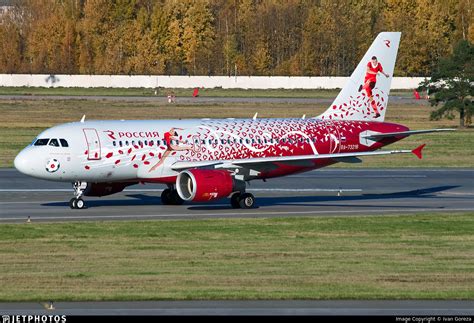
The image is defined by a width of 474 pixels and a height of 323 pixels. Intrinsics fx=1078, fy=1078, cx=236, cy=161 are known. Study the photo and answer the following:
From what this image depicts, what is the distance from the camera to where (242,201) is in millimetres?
42438

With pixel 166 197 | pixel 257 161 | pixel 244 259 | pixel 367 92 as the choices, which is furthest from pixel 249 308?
pixel 367 92

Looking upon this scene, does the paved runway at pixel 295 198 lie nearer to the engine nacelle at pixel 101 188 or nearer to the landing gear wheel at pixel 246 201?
the landing gear wheel at pixel 246 201

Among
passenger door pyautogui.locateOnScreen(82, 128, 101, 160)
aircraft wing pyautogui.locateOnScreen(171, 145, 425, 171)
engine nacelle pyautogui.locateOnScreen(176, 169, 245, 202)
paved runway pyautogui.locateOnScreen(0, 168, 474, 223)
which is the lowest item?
paved runway pyautogui.locateOnScreen(0, 168, 474, 223)

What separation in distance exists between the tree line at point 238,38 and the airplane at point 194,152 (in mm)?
128679

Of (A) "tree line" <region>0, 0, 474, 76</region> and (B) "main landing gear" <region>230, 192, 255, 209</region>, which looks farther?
(A) "tree line" <region>0, 0, 474, 76</region>

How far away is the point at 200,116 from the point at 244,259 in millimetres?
66586

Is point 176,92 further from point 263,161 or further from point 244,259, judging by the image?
point 244,259

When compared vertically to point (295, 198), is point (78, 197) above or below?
above

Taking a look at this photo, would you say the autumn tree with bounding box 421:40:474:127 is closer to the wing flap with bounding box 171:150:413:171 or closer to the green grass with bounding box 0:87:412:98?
the wing flap with bounding box 171:150:413:171

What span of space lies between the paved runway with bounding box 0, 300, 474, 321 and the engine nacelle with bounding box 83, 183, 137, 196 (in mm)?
19616

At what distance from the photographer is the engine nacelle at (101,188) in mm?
42719

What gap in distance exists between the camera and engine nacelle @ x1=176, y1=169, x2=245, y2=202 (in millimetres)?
40156

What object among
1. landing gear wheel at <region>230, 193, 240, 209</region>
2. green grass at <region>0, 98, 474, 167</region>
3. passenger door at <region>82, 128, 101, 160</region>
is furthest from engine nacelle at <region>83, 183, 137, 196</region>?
green grass at <region>0, 98, 474, 167</region>

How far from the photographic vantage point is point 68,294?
24375 millimetres
